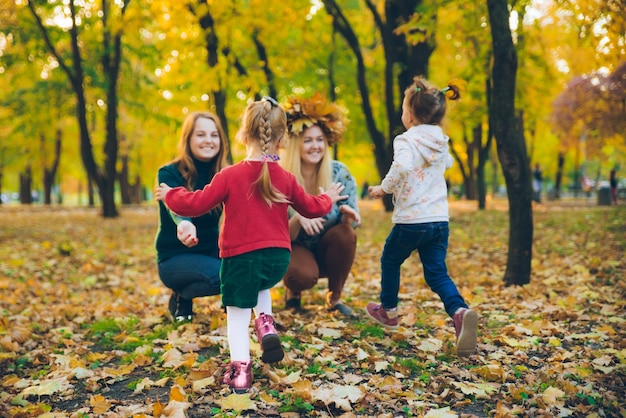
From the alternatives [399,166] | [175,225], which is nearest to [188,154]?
[175,225]

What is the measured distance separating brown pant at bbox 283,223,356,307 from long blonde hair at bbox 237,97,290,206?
1408 millimetres

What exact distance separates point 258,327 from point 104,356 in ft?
4.27

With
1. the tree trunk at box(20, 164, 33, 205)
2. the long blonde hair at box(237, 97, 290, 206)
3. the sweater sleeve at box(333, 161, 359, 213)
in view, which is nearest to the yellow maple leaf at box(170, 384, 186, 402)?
the long blonde hair at box(237, 97, 290, 206)

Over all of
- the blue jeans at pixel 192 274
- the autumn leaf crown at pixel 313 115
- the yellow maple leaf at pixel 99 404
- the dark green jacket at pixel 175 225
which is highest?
the autumn leaf crown at pixel 313 115

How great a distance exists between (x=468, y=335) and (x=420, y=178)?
1127mm

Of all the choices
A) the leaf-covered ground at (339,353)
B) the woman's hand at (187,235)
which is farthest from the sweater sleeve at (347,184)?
the woman's hand at (187,235)

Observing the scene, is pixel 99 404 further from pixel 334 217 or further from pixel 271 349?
pixel 334 217

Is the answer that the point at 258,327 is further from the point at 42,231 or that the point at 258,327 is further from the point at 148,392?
the point at 42,231

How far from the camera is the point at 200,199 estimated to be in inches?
115

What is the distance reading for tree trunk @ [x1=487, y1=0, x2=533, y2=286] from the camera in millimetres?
5215

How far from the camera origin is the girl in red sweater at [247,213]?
2.91 m

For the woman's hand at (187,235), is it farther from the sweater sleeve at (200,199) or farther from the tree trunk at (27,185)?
the tree trunk at (27,185)

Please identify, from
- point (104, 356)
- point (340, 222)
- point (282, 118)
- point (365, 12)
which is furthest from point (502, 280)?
point (365, 12)

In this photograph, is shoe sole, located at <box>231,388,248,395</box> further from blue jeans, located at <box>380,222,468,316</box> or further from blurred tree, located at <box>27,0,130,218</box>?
blurred tree, located at <box>27,0,130,218</box>
